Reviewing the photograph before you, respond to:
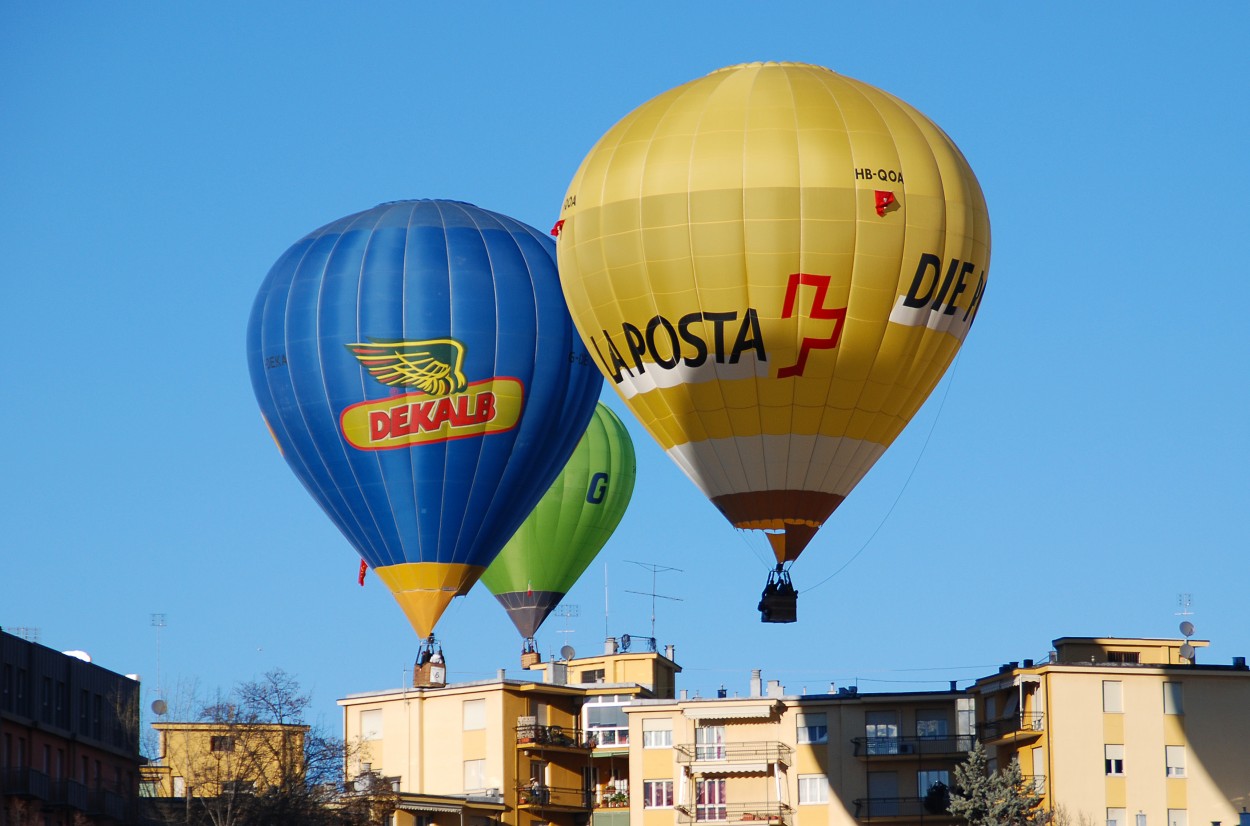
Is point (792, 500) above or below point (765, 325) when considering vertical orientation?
below

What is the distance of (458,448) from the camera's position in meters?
63.1

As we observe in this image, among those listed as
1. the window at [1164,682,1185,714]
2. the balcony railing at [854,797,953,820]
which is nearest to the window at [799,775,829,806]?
the balcony railing at [854,797,953,820]

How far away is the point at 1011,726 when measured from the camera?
82750mm

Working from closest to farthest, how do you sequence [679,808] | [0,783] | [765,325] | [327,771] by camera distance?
[765,325] < [0,783] < [327,771] < [679,808]

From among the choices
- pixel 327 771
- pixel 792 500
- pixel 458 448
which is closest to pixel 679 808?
pixel 327 771

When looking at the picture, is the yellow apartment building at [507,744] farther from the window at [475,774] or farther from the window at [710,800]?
the window at [710,800]

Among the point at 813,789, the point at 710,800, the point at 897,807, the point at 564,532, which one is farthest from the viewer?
the point at 710,800

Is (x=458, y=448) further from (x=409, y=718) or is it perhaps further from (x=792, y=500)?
(x=409, y=718)

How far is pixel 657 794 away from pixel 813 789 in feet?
17.1

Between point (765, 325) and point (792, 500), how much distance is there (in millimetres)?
3777

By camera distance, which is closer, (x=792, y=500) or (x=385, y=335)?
(x=792, y=500)

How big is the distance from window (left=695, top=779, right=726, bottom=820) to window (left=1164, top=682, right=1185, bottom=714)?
1488 cm

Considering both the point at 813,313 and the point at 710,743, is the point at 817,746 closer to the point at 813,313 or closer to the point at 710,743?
the point at 710,743

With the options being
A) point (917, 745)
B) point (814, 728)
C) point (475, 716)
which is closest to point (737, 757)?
point (814, 728)
